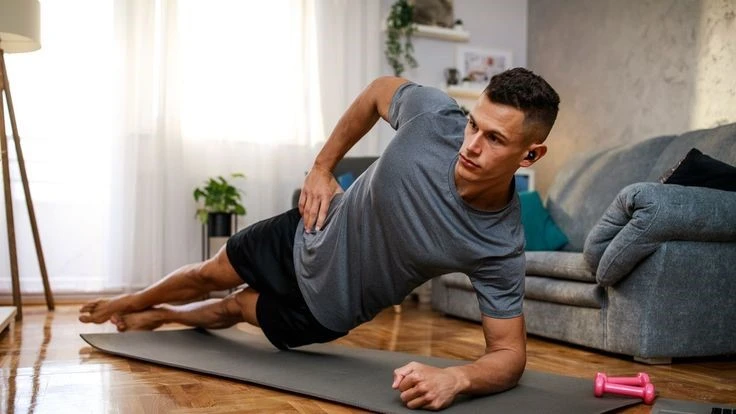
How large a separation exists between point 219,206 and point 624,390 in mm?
2709

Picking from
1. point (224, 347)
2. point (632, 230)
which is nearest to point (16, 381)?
point (224, 347)

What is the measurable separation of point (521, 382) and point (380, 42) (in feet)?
10.6

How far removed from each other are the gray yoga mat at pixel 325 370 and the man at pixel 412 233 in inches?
3.0

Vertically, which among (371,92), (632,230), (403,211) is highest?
(371,92)

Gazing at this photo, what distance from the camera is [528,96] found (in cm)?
155

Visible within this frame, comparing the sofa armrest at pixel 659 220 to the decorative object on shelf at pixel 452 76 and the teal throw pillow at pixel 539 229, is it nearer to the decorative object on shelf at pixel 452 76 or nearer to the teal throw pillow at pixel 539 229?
the teal throw pillow at pixel 539 229

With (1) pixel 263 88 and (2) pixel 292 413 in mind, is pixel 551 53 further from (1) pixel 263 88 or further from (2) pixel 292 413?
(2) pixel 292 413

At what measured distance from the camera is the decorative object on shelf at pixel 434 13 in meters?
4.81

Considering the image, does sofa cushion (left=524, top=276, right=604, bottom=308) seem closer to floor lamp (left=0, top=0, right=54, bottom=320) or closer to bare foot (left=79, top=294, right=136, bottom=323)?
bare foot (left=79, top=294, right=136, bottom=323)

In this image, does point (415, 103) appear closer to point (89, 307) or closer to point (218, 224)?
point (89, 307)

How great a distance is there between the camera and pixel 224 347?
91.4 inches

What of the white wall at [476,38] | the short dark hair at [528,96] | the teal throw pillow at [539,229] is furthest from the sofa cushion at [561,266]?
the white wall at [476,38]

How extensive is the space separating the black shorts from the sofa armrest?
97 centimetres

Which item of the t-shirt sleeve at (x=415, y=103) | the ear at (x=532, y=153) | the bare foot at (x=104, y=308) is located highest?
the t-shirt sleeve at (x=415, y=103)
